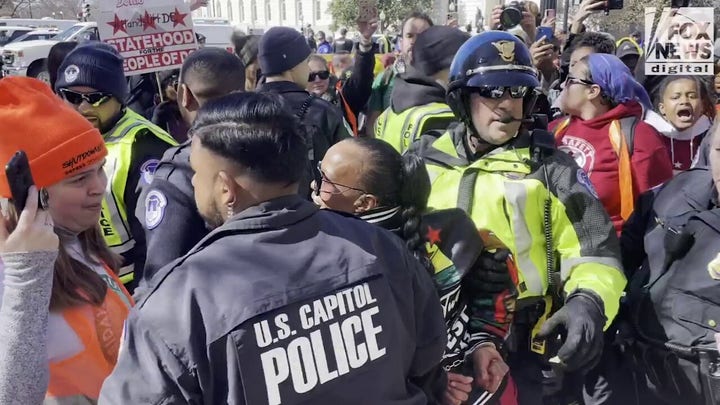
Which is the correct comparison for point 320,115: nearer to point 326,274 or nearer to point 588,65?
point 588,65

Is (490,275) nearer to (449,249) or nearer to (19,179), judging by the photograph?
(449,249)

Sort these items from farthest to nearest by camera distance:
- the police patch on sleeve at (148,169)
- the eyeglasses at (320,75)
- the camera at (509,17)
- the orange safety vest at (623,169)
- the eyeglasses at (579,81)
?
the eyeglasses at (320,75) → the camera at (509,17) → the eyeglasses at (579,81) → the orange safety vest at (623,169) → the police patch on sleeve at (148,169)

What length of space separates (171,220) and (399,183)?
78 cm

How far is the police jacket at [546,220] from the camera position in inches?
99.3

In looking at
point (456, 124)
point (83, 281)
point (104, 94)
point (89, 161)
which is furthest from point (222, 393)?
point (104, 94)

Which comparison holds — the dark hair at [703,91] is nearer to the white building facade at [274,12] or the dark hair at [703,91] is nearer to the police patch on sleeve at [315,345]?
the police patch on sleeve at [315,345]

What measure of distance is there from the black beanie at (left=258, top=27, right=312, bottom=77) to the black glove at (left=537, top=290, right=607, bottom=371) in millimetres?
2624

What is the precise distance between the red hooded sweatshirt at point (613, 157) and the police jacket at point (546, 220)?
124cm

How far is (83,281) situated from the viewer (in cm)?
193

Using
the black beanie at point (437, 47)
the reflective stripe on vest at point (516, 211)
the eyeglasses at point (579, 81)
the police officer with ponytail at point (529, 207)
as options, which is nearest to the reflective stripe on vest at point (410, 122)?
the black beanie at point (437, 47)

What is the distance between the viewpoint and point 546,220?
8.43 ft

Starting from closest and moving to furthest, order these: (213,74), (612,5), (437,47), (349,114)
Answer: (213,74) → (437,47) → (612,5) → (349,114)

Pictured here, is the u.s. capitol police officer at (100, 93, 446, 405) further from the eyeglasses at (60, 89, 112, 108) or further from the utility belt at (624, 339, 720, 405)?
the eyeglasses at (60, 89, 112, 108)

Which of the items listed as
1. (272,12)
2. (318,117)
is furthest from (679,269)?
(272,12)
